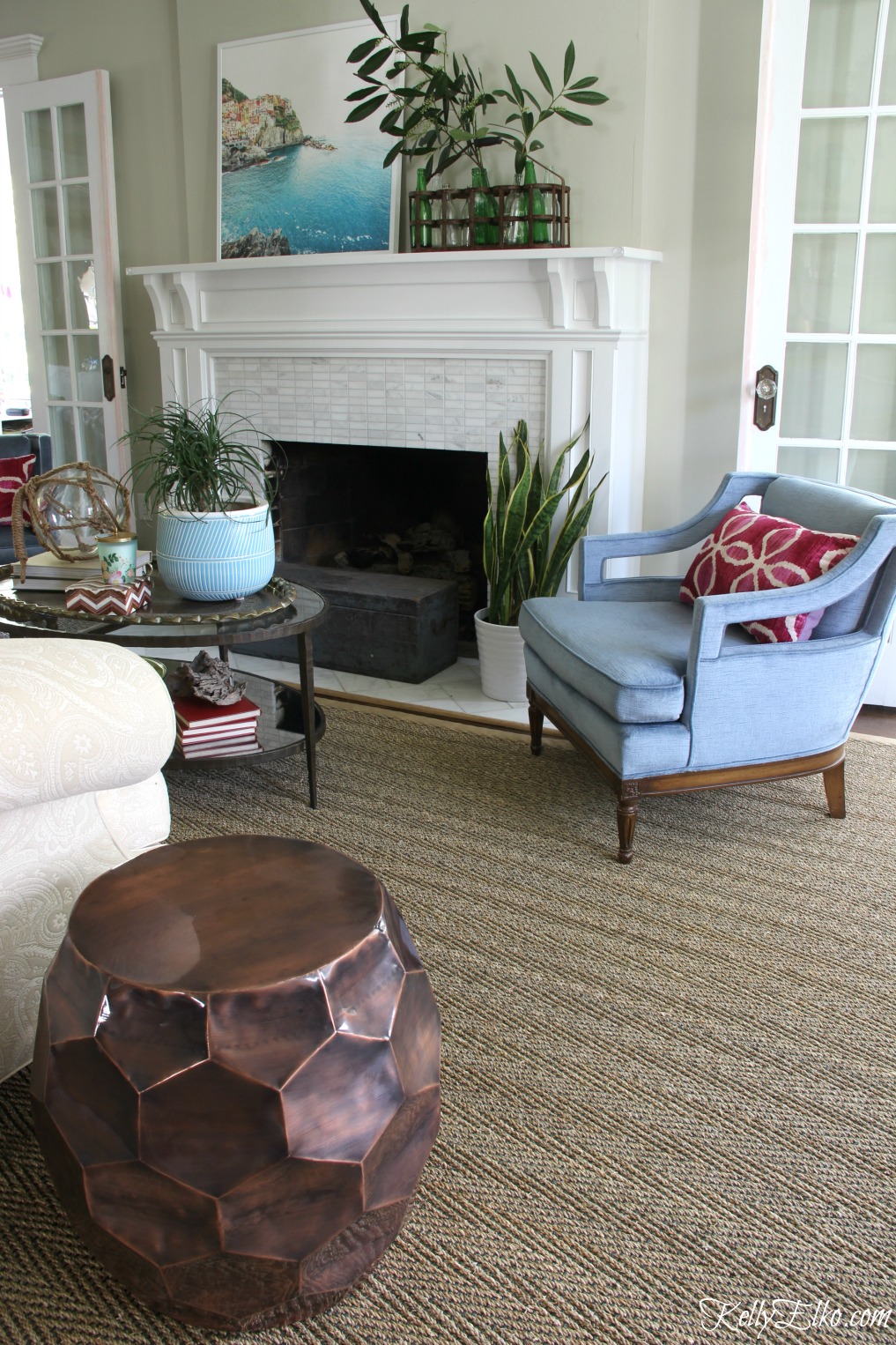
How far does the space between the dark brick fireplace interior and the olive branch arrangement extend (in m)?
1.10

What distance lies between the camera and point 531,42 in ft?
11.1

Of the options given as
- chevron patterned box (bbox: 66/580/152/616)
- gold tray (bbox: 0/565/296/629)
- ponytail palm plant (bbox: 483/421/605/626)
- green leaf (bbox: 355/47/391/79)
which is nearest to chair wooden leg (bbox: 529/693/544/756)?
ponytail palm plant (bbox: 483/421/605/626)

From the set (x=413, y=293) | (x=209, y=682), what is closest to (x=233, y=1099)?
(x=209, y=682)

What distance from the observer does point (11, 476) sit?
430cm

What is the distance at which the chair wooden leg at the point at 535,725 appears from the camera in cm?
299

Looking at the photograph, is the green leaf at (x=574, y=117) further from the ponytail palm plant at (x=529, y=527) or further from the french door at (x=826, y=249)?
the ponytail palm plant at (x=529, y=527)

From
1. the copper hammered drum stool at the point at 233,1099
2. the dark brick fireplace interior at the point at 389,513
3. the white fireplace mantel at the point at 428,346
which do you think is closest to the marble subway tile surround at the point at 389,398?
the white fireplace mantel at the point at 428,346

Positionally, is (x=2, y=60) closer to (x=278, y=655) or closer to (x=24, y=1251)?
(x=278, y=655)

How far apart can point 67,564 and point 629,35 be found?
2258mm

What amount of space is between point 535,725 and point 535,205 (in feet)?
5.24

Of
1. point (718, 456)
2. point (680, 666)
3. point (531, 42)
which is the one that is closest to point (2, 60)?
point (531, 42)

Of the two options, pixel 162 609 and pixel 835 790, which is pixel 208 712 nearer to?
pixel 162 609

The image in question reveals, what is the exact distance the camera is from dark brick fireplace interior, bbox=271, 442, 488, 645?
13.9ft

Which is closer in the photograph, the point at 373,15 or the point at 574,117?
the point at 574,117
